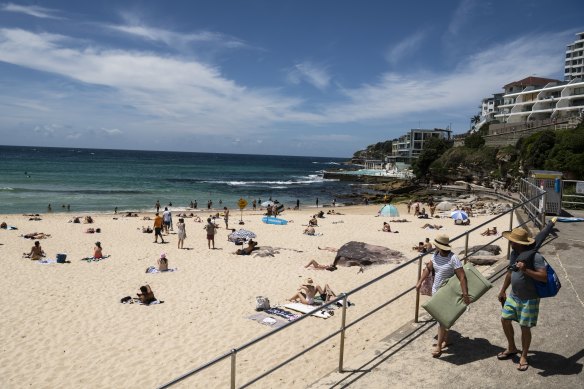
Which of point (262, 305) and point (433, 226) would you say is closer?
point (262, 305)

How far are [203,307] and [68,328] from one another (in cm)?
278

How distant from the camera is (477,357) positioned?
4.74 m

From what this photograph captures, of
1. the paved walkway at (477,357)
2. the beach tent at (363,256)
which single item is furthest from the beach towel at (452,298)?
the beach tent at (363,256)

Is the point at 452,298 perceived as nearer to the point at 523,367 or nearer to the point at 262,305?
the point at 523,367

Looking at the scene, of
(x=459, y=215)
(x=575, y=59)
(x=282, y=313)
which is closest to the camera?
(x=282, y=313)

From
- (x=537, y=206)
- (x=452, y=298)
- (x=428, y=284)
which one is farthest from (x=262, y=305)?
(x=537, y=206)

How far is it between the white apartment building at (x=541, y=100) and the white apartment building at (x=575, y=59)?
23758 millimetres

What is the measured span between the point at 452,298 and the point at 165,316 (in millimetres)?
6677

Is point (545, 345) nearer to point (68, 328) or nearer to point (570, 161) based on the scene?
point (68, 328)

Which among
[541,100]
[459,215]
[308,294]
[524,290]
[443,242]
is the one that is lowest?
[308,294]

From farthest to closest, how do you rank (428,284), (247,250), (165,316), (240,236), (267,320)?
(240,236)
(247,250)
(165,316)
(267,320)
(428,284)

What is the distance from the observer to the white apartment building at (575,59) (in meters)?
89.8

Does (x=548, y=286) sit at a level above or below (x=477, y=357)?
above

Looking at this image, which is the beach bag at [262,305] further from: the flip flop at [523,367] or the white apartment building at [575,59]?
the white apartment building at [575,59]
